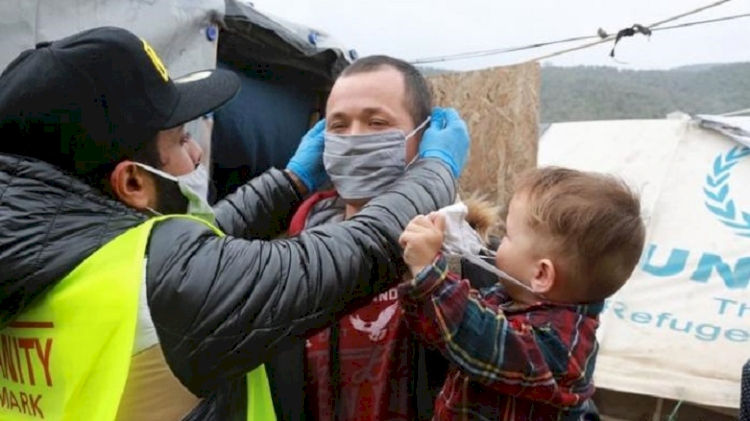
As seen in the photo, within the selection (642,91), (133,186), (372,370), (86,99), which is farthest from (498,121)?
(642,91)

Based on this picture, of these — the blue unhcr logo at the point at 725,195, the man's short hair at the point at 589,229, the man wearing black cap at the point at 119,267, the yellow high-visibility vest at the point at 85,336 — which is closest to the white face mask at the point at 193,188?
the man wearing black cap at the point at 119,267

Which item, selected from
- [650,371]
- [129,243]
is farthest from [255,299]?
[650,371]

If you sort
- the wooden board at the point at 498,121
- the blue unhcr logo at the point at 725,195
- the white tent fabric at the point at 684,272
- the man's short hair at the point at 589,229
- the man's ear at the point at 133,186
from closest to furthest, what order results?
1. the man's ear at the point at 133,186
2. the man's short hair at the point at 589,229
3. the wooden board at the point at 498,121
4. the white tent fabric at the point at 684,272
5. the blue unhcr logo at the point at 725,195

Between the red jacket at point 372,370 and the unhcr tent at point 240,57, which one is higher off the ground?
the unhcr tent at point 240,57

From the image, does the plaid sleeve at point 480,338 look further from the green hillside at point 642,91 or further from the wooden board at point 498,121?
the green hillside at point 642,91

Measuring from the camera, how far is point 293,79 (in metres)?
3.48

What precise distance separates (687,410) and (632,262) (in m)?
4.11

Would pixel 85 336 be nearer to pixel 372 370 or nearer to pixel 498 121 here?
pixel 372 370

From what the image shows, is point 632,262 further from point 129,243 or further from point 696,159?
point 696,159

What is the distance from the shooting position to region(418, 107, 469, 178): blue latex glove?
1.57 m

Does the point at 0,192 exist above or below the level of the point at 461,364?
above

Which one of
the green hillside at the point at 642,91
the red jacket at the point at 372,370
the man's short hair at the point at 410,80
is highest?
the man's short hair at the point at 410,80

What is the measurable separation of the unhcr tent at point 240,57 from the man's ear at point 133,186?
1.37 m

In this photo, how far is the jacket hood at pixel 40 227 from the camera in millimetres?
1081
